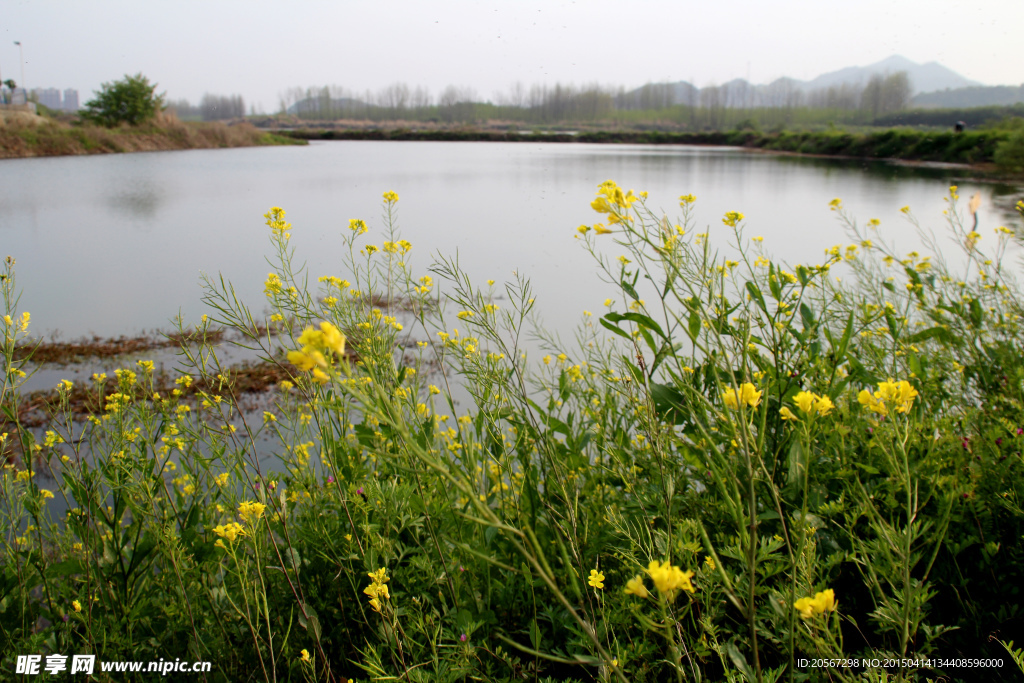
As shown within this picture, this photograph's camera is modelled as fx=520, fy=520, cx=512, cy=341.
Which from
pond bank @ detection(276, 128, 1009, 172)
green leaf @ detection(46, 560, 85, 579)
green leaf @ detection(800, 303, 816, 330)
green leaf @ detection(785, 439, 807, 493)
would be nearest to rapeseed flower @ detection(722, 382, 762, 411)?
green leaf @ detection(785, 439, 807, 493)

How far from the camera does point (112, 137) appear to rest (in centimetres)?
1323

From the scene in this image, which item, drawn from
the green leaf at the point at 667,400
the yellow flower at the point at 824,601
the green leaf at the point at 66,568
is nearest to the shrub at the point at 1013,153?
the green leaf at the point at 667,400

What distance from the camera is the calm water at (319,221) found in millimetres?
3400

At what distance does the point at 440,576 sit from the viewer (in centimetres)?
100

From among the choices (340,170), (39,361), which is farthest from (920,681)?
(340,170)

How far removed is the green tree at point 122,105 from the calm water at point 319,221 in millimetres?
8596

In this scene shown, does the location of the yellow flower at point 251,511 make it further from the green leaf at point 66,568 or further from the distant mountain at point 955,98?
the distant mountain at point 955,98

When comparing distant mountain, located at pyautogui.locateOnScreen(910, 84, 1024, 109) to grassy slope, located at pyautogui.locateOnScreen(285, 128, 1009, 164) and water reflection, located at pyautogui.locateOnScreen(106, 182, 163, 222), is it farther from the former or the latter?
water reflection, located at pyautogui.locateOnScreen(106, 182, 163, 222)

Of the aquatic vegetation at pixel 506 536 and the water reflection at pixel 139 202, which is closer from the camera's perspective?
the aquatic vegetation at pixel 506 536

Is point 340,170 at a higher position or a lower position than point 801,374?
higher

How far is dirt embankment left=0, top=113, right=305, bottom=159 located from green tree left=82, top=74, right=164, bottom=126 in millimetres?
629

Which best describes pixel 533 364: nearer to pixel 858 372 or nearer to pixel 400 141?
pixel 858 372

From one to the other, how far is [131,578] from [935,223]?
22.1 feet

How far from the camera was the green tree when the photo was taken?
15461mm
